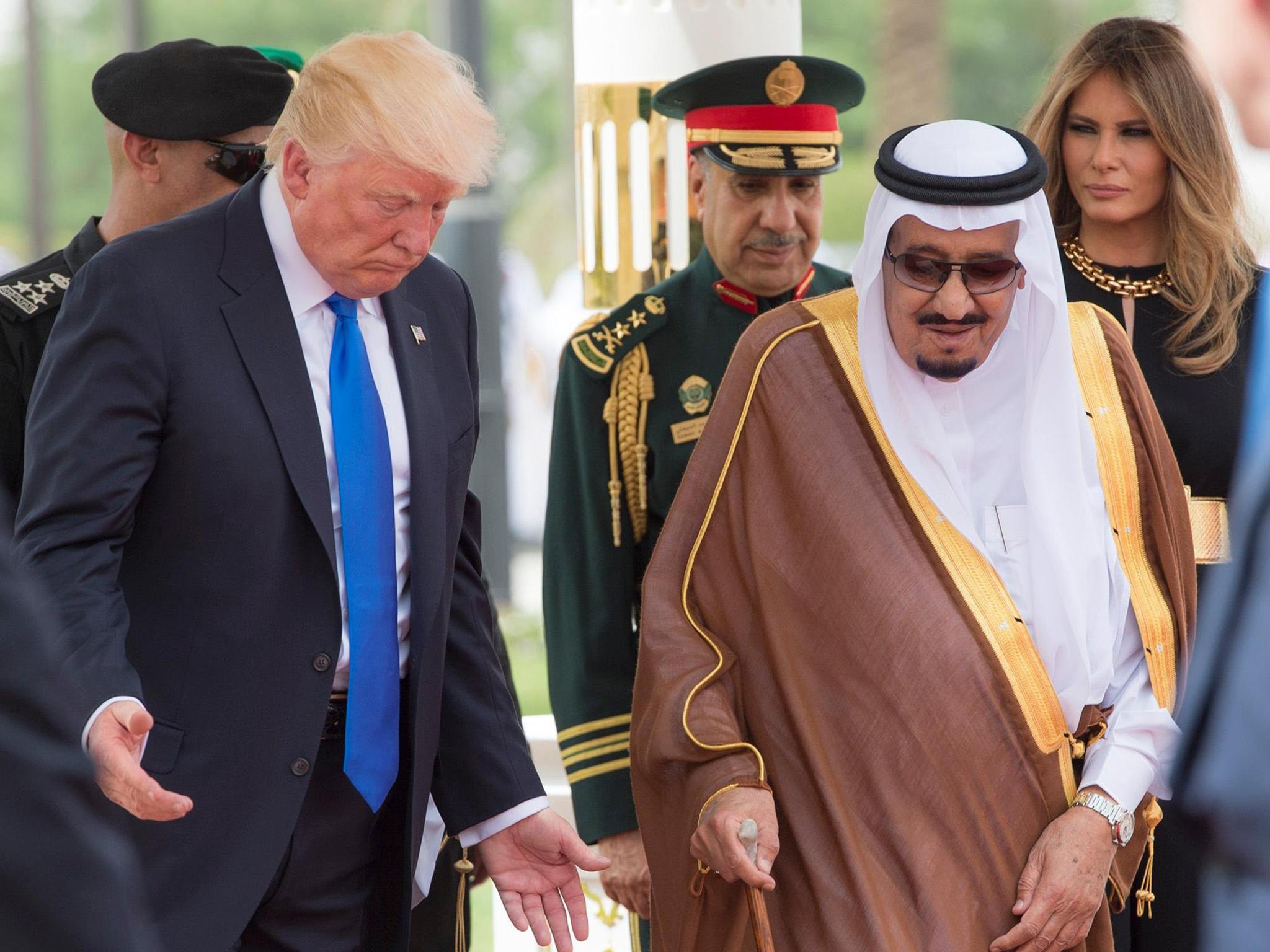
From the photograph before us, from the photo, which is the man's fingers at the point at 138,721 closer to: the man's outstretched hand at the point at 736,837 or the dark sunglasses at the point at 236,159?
the man's outstretched hand at the point at 736,837

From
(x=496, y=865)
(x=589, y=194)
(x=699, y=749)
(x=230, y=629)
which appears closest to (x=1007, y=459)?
(x=699, y=749)

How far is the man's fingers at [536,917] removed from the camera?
3.19 m

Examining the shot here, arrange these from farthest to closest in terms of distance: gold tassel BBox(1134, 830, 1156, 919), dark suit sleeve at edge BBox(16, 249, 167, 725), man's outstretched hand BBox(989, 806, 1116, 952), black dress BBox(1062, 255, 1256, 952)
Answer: black dress BBox(1062, 255, 1256, 952) < gold tassel BBox(1134, 830, 1156, 919) < man's outstretched hand BBox(989, 806, 1116, 952) < dark suit sleeve at edge BBox(16, 249, 167, 725)

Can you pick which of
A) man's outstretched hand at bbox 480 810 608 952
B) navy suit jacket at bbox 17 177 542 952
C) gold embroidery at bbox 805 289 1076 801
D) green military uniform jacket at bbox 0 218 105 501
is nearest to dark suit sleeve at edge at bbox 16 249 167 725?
navy suit jacket at bbox 17 177 542 952

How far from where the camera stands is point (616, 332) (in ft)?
13.6

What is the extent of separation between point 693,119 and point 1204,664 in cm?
295

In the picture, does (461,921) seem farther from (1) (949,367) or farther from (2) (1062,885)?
(1) (949,367)

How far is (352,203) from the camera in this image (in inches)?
116

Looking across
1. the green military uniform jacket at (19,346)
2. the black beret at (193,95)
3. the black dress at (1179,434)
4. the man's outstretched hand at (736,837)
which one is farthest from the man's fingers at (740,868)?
the black beret at (193,95)

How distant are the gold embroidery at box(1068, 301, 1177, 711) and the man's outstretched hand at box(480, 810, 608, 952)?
1.05 metres

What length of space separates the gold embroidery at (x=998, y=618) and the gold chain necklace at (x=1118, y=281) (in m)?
1.01

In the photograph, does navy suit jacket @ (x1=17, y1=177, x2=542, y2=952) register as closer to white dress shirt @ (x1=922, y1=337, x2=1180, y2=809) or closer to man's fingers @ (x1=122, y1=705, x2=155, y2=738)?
man's fingers @ (x1=122, y1=705, x2=155, y2=738)

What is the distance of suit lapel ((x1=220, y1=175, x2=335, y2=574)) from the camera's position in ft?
9.43

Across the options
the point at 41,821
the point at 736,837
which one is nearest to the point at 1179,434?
the point at 736,837
